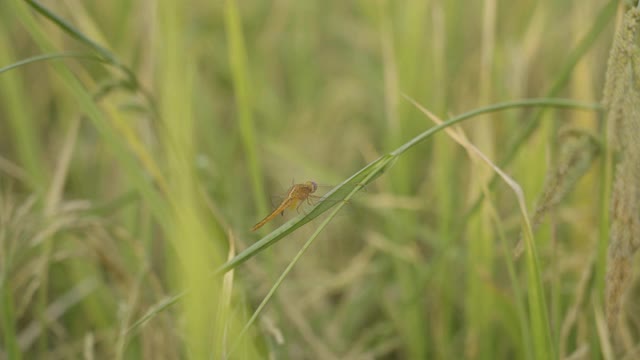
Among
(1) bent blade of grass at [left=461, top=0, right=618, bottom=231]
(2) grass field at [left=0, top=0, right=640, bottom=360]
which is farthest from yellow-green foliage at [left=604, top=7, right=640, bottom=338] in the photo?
(1) bent blade of grass at [left=461, top=0, right=618, bottom=231]

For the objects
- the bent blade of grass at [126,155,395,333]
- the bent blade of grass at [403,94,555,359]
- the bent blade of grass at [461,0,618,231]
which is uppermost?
the bent blade of grass at [461,0,618,231]

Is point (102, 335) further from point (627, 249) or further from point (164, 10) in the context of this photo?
point (627, 249)

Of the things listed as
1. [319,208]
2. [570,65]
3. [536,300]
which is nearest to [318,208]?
[319,208]

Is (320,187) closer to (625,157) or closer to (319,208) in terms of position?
(319,208)

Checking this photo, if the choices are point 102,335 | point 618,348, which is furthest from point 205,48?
point 618,348

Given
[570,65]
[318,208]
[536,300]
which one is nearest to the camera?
[318,208]

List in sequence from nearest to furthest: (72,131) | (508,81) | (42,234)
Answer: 1. (42,234)
2. (72,131)
3. (508,81)

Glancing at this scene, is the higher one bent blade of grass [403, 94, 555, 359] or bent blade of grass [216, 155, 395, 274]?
bent blade of grass [216, 155, 395, 274]

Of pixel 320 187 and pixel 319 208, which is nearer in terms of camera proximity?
pixel 319 208

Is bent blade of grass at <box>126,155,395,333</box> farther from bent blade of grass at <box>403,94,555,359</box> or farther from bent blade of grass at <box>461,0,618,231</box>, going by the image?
bent blade of grass at <box>461,0,618,231</box>
